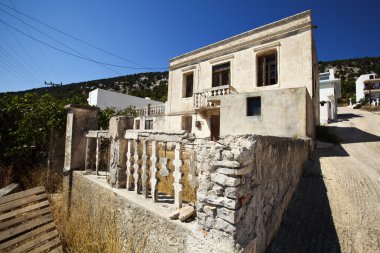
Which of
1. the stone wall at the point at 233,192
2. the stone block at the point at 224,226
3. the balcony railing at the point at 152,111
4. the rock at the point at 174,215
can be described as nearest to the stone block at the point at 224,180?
the stone wall at the point at 233,192

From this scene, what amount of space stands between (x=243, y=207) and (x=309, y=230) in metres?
2.11

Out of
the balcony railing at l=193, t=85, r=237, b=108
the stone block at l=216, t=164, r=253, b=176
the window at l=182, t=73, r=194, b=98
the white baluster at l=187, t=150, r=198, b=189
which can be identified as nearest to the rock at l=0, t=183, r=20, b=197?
the white baluster at l=187, t=150, r=198, b=189

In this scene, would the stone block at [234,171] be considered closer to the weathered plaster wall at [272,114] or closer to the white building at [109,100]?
the weathered plaster wall at [272,114]

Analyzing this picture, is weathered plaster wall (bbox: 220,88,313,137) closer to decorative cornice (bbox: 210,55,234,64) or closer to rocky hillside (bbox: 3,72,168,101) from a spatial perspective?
decorative cornice (bbox: 210,55,234,64)

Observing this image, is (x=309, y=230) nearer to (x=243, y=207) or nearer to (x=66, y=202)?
(x=243, y=207)

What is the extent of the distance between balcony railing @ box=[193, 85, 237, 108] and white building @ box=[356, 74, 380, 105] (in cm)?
4279

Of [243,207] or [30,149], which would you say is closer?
[243,207]

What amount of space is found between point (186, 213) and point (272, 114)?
A: 719 centimetres

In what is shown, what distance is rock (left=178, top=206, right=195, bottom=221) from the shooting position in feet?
6.39

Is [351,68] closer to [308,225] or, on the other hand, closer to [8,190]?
[308,225]

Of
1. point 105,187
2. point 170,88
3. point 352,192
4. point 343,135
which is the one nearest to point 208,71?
point 170,88

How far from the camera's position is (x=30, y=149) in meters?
5.29

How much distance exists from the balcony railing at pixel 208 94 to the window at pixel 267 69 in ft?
5.44

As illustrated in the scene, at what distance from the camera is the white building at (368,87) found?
4006cm
